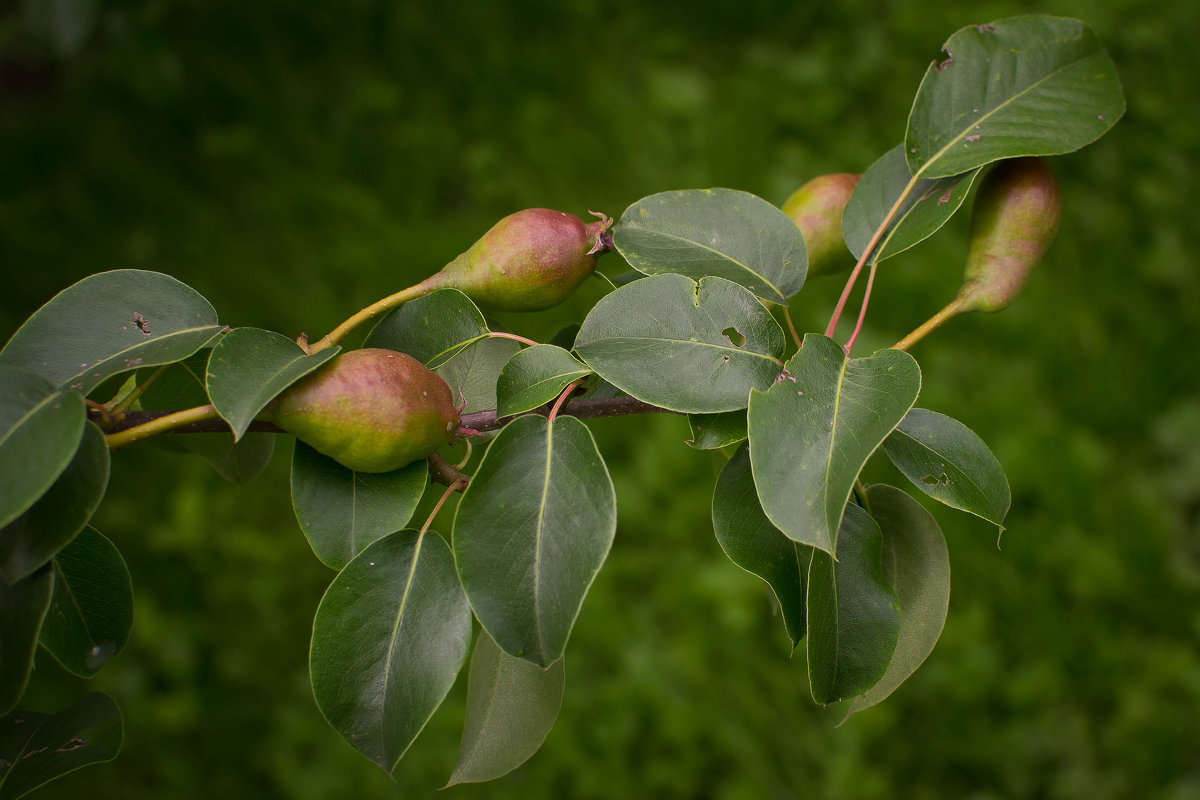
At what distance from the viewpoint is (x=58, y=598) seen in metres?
0.63

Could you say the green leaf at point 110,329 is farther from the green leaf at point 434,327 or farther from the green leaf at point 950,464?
the green leaf at point 950,464

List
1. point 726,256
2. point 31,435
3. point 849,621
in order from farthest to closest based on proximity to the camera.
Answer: point 726,256 < point 849,621 < point 31,435

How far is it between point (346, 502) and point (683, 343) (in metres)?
0.26

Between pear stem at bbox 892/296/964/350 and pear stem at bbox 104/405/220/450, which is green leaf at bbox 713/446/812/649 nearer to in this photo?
pear stem at bbox 892/296/964/350

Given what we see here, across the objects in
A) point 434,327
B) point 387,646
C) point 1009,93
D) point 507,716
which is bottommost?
point 507,716

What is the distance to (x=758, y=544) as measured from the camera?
2.08 feet

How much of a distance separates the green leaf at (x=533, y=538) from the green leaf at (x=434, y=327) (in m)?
0.13

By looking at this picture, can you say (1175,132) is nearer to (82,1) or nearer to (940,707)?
(940,707)

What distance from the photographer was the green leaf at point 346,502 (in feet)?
2.05

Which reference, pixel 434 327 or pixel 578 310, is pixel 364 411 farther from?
pixel 578 310

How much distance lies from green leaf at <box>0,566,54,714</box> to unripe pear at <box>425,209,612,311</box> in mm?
329

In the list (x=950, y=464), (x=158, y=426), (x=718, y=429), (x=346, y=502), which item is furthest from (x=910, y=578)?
(x=158, y=426)

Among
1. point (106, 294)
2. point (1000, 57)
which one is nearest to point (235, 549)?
point (106, 294)

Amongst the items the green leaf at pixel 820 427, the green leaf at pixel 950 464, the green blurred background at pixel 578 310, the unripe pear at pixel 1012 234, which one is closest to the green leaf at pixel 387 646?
the green leaf at pixel 820 427
